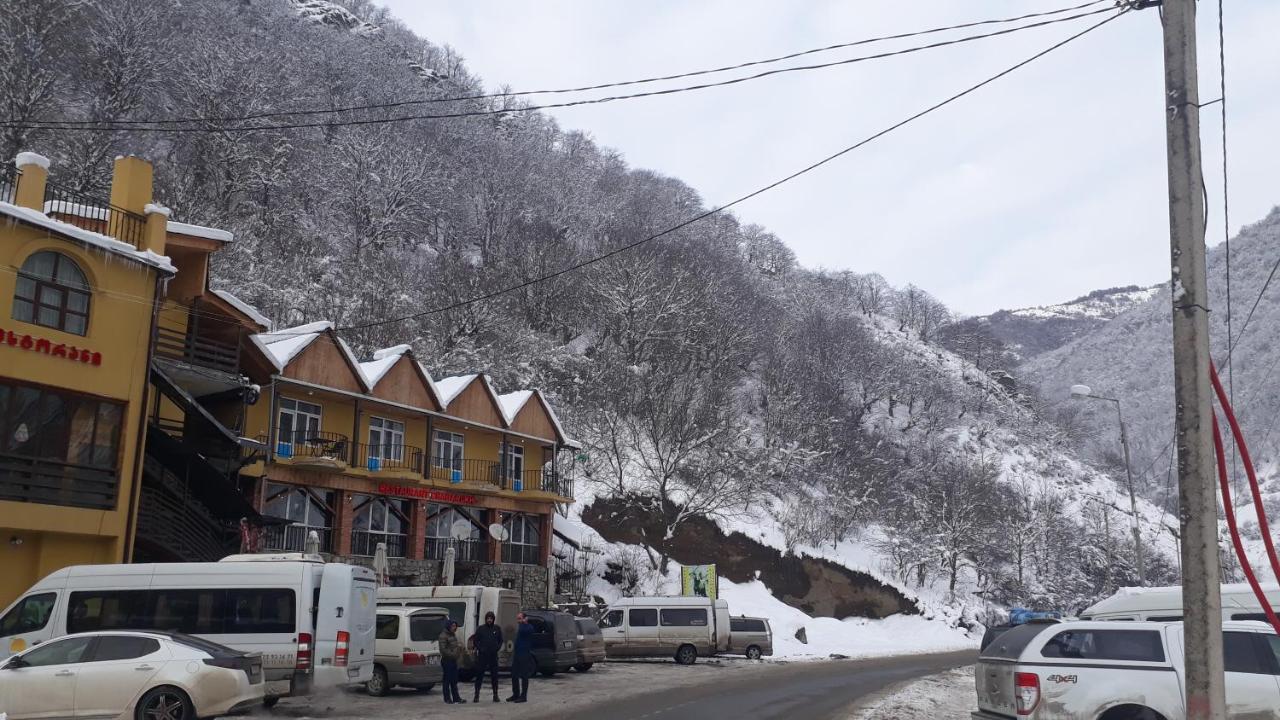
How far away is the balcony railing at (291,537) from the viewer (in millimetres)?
31792

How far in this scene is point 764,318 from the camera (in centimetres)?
8300

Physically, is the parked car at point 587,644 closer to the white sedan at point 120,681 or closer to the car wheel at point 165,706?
the white sedan at point 120,681

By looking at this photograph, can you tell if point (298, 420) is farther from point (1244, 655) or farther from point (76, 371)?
point (1244, 655)

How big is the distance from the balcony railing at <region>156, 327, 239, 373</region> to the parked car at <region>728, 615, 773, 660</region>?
18.6 metres

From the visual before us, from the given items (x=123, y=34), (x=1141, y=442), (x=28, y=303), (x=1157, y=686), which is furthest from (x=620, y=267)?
(x=1141, y=442)

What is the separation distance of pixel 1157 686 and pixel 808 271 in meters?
115

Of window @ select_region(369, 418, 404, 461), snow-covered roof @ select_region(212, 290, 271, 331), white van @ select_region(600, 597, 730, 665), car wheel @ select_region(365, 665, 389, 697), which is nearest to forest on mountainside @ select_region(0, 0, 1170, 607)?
window @ select_region(369, 418, 404, 461)

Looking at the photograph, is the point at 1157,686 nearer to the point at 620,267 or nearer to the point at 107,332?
the point at 107,332

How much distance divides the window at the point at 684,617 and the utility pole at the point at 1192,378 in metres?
25.7

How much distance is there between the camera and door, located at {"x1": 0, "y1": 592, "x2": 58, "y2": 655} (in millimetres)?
16109

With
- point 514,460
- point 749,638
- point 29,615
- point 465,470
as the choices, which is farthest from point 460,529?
point 29,615

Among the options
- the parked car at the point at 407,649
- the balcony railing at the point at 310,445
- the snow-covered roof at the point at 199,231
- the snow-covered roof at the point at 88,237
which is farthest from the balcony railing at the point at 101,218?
the parked car at the point at 407,649

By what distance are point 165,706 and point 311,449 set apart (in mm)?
21013

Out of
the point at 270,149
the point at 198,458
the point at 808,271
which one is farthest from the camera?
the point at 808,271
